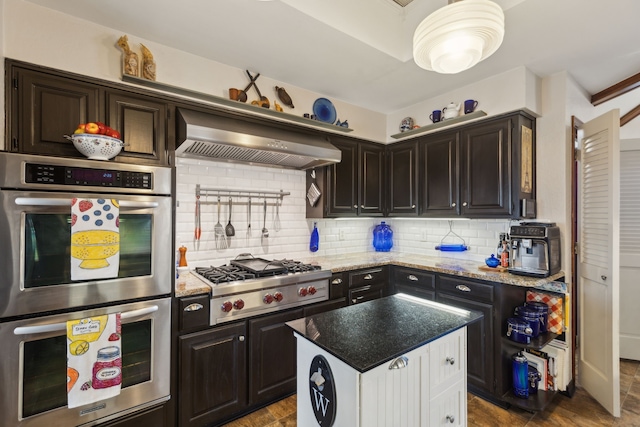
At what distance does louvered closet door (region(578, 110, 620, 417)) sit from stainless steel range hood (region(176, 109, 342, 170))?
2.03 meters

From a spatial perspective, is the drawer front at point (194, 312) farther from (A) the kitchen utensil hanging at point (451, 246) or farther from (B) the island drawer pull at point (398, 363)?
(A) the kitchen utensil hanging at point (451, 246)

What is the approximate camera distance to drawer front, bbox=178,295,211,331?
1.86 meters

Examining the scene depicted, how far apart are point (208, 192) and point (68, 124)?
→ 3.27 ft

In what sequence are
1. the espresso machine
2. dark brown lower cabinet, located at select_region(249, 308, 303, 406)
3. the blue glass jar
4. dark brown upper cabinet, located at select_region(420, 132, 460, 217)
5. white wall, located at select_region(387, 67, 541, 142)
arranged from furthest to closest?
the blue glass jar → dark brown upper cabinet, located at select_region(420, 132, 460, 217) → white wall, located at select_region(387, 67, 541, 142) → the espresso machine → dark brown lower cabinet, located at select_region(249, 308, 303, 406)

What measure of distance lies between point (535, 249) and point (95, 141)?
3.06 metres

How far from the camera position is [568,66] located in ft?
7.96

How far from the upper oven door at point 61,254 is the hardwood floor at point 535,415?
1186 mm

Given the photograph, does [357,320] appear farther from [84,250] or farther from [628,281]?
[628,281]

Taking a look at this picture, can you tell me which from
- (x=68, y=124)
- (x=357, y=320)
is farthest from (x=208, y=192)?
(x=357, y=320)

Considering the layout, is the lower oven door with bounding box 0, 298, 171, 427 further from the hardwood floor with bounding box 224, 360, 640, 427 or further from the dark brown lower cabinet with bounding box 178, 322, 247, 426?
the hardwood floor with bounding box 224, 360, 640, 427

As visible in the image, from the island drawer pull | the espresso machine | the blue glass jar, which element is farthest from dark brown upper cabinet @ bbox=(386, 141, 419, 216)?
the island drawer pull

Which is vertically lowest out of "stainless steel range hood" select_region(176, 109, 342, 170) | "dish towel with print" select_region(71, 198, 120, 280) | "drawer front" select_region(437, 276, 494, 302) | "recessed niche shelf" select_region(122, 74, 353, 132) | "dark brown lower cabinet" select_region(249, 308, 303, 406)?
"dark brown lower cabinet" select_region(249, 308, 303, 406)

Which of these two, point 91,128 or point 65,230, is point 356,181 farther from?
point 65,230

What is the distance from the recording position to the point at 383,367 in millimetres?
1156
